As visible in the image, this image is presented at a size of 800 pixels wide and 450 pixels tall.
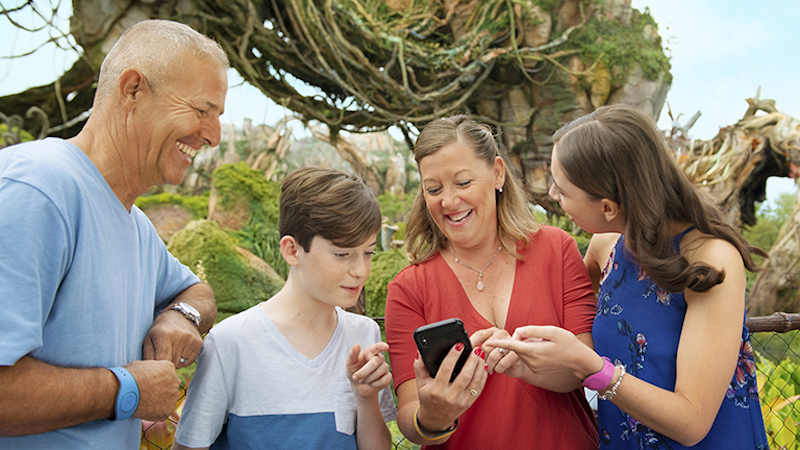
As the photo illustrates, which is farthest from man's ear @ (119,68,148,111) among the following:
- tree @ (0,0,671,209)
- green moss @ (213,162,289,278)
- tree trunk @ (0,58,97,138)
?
tree trunk @ (0,58,97,138)

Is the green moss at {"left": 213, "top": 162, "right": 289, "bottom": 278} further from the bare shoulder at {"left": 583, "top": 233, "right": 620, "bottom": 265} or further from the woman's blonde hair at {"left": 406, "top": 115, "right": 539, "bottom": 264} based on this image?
the bare shoulder at {"left": 583, "top": 233, "right": 620, "bottom": 265}

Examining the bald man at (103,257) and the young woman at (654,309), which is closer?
the bald man at (103,257)

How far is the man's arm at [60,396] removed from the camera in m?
1.07

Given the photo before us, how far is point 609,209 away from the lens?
1725 mm

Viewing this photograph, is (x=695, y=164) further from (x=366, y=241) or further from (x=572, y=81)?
(x=366, y=241)

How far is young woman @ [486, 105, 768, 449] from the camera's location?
149 cm

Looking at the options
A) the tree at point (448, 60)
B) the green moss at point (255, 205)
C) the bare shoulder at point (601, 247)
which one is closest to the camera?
the bare shoulder at point (601, 247)

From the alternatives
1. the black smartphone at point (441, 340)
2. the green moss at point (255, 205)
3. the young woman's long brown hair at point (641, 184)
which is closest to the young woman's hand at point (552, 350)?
the black smartphone at point (441, 340)

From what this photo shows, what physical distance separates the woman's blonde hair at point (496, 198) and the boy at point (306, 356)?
15.1 inches

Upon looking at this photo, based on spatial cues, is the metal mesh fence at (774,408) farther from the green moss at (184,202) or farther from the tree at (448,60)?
the tree at (448,60)

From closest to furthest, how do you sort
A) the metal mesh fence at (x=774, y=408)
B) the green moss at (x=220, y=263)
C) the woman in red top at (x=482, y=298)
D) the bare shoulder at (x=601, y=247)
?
the woman in red top at (x=482, y=298) → the bare shoulder at (x=601, y=247) → the metal mesh fence at (x=774, y=408) → the green moss at (x=220, y=263)

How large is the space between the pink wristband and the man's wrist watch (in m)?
1.28

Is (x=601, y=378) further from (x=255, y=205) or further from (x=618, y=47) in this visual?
(x=618, y=47)

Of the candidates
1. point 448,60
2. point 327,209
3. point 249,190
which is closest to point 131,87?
point 327,209
